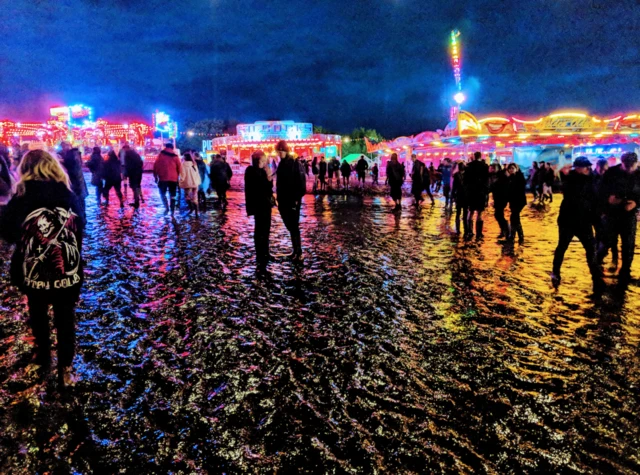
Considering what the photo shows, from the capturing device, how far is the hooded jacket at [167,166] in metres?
11.5

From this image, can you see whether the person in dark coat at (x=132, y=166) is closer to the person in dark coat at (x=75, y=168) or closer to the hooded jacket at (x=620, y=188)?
the person in dark coat at (x=75, y=168)

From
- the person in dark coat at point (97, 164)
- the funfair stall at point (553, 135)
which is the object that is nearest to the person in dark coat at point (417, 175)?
the person in dark coat at point (97, 164)

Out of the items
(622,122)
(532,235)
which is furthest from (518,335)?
(622,122)

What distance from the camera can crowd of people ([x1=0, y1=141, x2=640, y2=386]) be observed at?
9.86ft

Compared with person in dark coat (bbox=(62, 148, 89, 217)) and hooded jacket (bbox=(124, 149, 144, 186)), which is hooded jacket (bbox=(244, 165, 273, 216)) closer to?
person in dark coat (bbox=(62, 148, 89, 217))

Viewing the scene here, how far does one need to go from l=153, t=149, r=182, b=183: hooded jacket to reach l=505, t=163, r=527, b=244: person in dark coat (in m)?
8.42

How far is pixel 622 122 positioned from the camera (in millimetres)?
27203

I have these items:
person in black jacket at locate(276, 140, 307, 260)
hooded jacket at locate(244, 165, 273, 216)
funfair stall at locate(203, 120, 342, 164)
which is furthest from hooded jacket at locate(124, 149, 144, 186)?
funfair stall at locate(203, 120, 342, 164)

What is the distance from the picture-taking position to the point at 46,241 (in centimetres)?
296

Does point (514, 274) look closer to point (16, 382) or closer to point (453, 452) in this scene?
point (453, 452)

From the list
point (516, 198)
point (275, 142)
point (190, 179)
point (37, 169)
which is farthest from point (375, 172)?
point (275, 142)

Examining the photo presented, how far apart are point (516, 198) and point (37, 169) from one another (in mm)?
8221

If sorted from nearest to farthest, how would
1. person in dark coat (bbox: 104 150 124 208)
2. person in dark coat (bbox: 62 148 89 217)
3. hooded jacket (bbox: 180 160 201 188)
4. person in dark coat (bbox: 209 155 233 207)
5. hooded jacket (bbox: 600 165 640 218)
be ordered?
1. hooded jacket (bbox: 600 165 640 218)
2. person in dark coat (bbox: 62 148 89 217)
3. hooded jacket (bbox: 180 160 201 188)
4. person in dark coat (bbox: 104 150 124 208)
5. person in dark coat (bbox: 209 155 233 207)

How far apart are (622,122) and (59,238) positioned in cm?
3302
